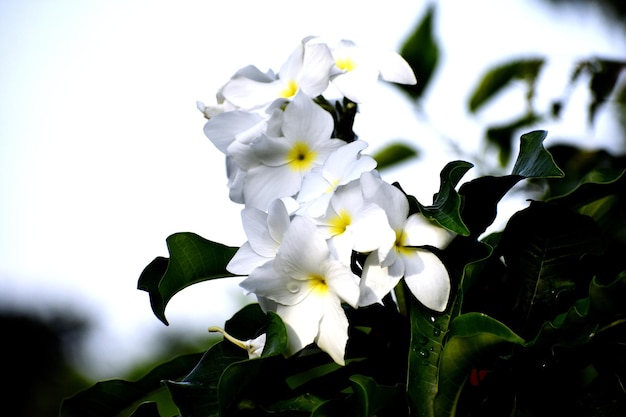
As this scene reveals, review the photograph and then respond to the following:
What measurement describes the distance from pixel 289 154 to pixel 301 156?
17mm

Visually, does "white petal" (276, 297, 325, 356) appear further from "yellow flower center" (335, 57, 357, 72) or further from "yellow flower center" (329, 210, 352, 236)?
"yellow flower center" (335, 57, 357, 72)

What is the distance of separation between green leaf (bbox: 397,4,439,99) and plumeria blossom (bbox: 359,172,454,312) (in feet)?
1.89

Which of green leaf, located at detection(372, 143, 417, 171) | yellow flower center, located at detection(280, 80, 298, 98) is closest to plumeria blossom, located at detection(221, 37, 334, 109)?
yellow flower center, located at detection(280, 80, 298, 98)

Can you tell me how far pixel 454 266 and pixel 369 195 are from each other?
0.42 ft

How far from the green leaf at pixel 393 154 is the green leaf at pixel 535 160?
673 mm

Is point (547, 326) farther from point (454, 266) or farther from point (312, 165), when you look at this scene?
point (312, 165)

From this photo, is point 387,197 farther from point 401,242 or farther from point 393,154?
point 393,154

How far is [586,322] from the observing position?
62 centimetres

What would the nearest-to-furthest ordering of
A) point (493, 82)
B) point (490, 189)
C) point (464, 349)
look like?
point (464, 349) → point (490, 189) → point (493, 82)

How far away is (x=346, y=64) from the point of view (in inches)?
31.3

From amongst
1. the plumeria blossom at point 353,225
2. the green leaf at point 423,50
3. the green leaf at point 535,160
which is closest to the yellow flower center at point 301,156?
the plumeria blossom at point 353,225

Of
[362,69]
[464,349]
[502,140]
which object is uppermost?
[362,69]

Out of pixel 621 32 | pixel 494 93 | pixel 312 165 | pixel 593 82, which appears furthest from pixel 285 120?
pixel 621 32

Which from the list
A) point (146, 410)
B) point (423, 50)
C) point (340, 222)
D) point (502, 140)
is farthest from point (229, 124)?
point (502, 140)
